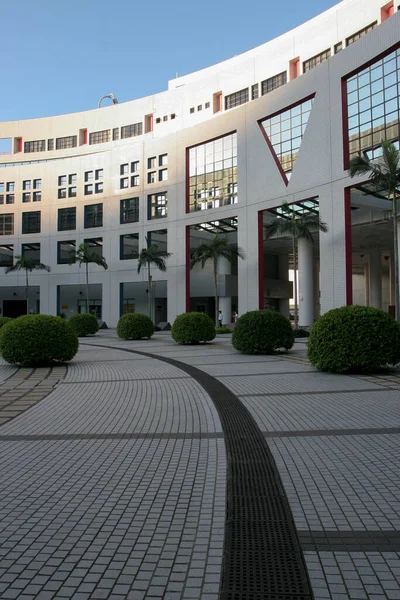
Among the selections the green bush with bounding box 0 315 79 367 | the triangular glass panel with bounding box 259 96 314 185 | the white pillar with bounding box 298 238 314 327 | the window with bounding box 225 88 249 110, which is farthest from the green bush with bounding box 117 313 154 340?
the window with bounding box 225 88 249 110

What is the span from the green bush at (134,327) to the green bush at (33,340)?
43.5 ft

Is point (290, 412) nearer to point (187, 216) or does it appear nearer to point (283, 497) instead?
point (283, 497)

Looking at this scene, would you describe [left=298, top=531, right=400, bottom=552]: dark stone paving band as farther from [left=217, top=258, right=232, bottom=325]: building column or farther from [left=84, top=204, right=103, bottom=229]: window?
[left=84, top=204, right=103, bottom=229]: window

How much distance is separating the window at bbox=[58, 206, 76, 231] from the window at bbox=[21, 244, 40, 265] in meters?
4.56

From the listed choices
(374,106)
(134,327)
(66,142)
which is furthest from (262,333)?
(66,142)

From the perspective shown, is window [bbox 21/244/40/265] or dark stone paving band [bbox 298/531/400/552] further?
window [bbox 21/244/40/265]

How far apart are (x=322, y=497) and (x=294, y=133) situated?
32.2 metres

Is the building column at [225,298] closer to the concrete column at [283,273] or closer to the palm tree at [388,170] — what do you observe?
the concrete column at [283,273]

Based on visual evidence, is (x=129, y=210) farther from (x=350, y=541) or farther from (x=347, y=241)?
(x=350, y=541)

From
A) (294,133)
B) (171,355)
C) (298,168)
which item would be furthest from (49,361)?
(294,133)

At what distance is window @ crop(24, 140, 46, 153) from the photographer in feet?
185

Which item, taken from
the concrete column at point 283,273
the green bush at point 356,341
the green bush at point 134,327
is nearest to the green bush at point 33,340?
the green bush at point 356,341

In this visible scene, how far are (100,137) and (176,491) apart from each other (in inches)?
2180

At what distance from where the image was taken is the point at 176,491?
13.8 feet
